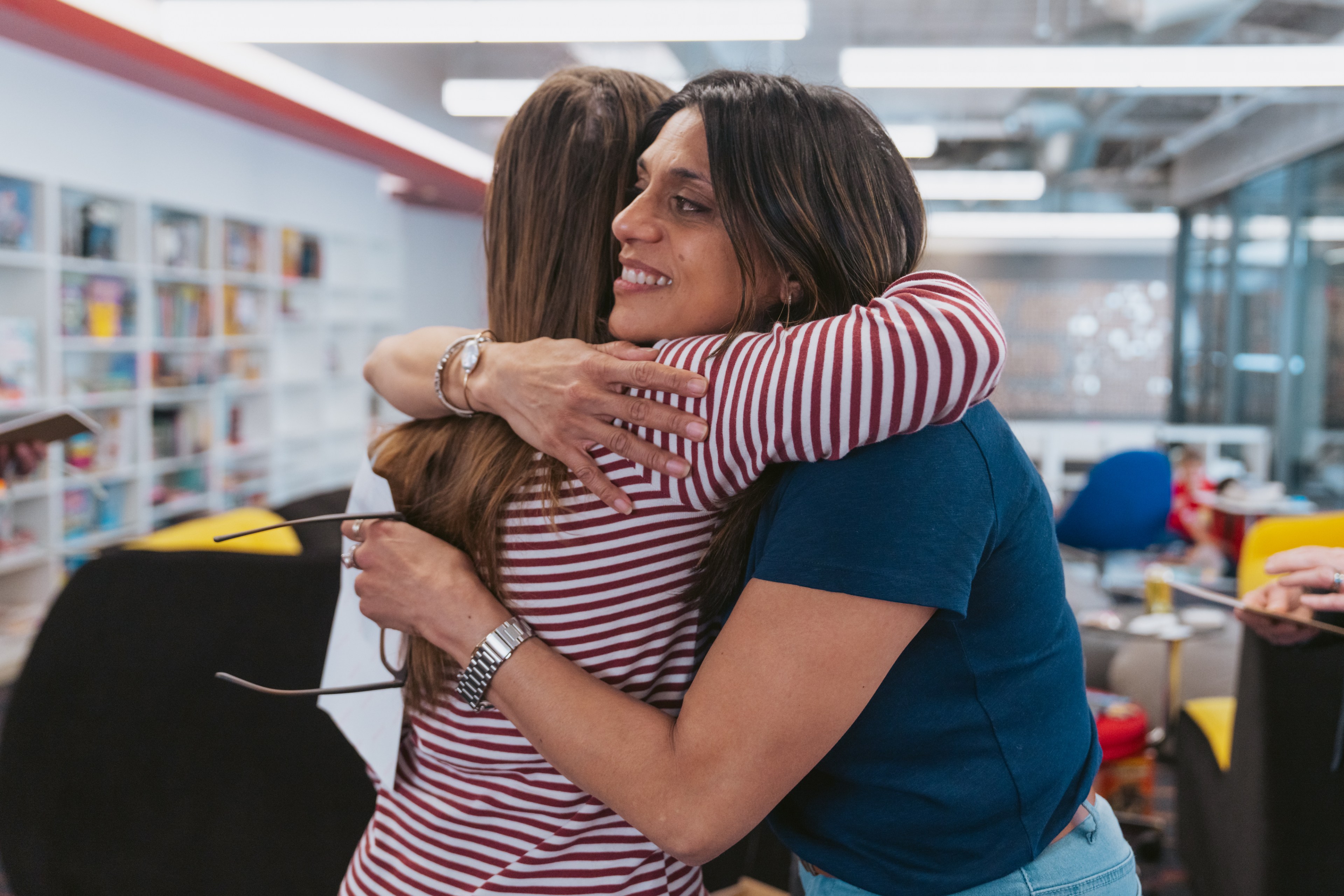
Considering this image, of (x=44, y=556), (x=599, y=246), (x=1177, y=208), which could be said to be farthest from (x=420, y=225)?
(x=599, y=246)

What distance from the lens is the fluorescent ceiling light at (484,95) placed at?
6324 millimetres

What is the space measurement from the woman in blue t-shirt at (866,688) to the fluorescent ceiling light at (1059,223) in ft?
30.8

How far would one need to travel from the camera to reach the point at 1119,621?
3865 mm

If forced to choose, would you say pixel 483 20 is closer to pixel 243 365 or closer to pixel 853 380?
pixel 243 365

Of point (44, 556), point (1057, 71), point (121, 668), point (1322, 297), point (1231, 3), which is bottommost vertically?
point (44, 556)

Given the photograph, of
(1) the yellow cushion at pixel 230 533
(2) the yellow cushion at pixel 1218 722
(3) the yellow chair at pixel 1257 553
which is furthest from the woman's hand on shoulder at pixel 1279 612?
(1) the yellow cushion at pixel 230 533

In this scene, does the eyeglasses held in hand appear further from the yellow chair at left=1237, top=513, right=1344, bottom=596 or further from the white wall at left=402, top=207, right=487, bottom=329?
the white wall at left=402, top=207, right=487, bottom=329

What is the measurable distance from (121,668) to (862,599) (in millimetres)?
1791

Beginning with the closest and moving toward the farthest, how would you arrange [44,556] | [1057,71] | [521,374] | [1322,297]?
1. [521,374]
2. [1057,71]
3. [44,556]
4. [1322,297]

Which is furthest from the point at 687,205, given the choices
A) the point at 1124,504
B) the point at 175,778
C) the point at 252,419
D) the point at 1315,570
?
the point at 252,419

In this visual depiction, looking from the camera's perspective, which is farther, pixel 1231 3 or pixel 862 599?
pixel 1231 3

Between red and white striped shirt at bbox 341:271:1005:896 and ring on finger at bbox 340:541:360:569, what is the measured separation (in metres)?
0.17

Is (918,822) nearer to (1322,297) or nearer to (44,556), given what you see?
(44,556)

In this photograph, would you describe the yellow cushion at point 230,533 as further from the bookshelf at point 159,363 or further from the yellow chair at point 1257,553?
the yellow chair at point 1257,553
